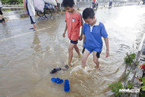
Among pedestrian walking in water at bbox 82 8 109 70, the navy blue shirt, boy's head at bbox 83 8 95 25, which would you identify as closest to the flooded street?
pedestrian walking in water at bbox 82 8 109 70

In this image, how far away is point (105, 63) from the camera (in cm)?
331

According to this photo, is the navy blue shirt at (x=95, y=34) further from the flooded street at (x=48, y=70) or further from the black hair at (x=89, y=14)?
the flooded street at (x=48, y=70)

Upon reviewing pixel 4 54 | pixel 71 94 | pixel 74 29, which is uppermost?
pixel 74 29

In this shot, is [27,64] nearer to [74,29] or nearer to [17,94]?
[17,94]

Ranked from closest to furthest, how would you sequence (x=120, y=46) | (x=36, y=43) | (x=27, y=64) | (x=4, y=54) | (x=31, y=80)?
(x=31, y=80), (x=27, y=64), (x=4, y=54), (x=120, y=46), (x=36, y=43)

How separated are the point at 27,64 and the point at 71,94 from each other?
1799 millimetres

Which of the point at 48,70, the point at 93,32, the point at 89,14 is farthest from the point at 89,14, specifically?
the point at 48,70

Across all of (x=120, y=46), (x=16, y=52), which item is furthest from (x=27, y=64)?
(x=120, y=46)

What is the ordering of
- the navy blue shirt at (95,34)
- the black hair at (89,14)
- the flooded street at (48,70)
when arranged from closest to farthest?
the black hair at (89,14) → the navy blue shirt at (95,34) → the flooded street at (48,70)

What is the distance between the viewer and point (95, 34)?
7.47 ft

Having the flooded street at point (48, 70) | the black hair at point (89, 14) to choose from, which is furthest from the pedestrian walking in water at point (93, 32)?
the flooded street at point (48, 70)

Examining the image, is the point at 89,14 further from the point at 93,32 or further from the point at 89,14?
the point at 93,32

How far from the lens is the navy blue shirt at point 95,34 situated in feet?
7.19

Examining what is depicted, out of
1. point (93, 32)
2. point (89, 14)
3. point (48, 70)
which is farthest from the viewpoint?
point (48, 70)
